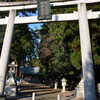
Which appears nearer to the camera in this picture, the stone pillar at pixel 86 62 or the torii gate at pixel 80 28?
the stone pillar at pixel 86 62

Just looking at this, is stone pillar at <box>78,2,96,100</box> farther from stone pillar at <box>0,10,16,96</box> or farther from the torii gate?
stone pillar at <box>0,10,16,96</box>

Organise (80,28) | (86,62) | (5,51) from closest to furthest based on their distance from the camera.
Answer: (86,62), (80,28), (5,51)

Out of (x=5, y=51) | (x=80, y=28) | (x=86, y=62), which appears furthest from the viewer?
(x=5, y=51)

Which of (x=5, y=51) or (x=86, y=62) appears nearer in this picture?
(x=86, y=62)

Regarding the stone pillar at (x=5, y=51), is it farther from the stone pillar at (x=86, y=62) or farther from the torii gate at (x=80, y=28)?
the stone pillar at (x=86, y=62)

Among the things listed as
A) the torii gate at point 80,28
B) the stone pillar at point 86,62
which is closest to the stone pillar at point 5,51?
the torii gate at point 80,28

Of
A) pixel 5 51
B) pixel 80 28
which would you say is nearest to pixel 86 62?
pixel 80 28

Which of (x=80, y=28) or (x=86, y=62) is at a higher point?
(x=80, y=28)

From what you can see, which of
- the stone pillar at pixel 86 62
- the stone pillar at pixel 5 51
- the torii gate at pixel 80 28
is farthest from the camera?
the stone pillar at pixel 5 51

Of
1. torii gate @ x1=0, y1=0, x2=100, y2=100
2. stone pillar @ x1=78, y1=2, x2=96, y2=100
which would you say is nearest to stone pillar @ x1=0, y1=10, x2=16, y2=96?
torii gate @ x1=0, y1=0, x2=100, y2=100

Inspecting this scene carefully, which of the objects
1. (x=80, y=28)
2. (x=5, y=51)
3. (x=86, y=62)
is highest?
(x=80, y=28)

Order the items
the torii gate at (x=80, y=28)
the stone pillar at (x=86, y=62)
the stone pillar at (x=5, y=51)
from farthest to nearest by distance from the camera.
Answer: the stone pillar at (x=5, y=51)
the torii gate at (x=80, y=28)
the stone pillar at (x=86, y=62)

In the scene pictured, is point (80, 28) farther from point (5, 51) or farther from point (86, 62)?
point (5, 51)

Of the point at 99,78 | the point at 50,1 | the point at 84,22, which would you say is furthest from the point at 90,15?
the point at 99,78
